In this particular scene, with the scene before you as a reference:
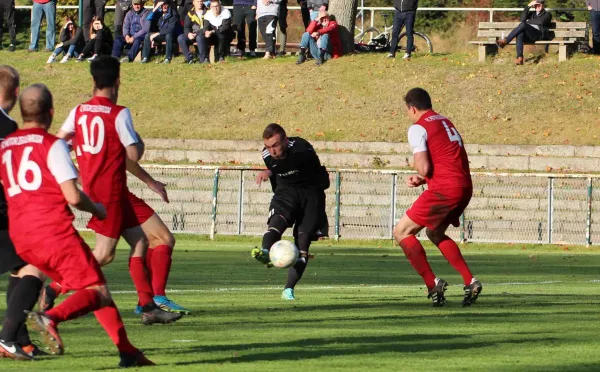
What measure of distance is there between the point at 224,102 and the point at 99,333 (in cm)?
2227

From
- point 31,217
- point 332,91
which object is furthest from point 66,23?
point 31,217

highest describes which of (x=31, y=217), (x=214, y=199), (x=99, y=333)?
(x=31, y=217)

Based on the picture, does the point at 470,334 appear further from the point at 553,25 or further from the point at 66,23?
the point at 66,23

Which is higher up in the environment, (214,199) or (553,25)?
(553,25)

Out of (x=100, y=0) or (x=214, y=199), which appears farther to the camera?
(x=100, y=0)

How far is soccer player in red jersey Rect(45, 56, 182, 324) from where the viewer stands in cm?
1008

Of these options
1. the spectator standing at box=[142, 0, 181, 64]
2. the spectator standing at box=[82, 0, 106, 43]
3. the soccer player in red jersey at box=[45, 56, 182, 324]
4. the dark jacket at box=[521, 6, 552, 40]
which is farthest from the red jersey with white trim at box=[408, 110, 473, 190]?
→ the spectator standing at box=[82, 0, 106, 43]

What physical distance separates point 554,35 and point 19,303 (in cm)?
2435

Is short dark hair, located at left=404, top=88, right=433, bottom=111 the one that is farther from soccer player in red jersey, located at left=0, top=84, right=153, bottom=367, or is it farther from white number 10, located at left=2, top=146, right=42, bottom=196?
white number 10, located at left=2, top=146, right=42, bottom=196

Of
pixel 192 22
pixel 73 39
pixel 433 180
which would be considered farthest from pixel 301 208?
pixel 73 39

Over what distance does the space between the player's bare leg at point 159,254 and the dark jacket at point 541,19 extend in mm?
20527

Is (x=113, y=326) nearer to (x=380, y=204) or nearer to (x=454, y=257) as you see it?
(x=454, y=257)

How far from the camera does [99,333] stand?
1064cm

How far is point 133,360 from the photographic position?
8.33 metres
